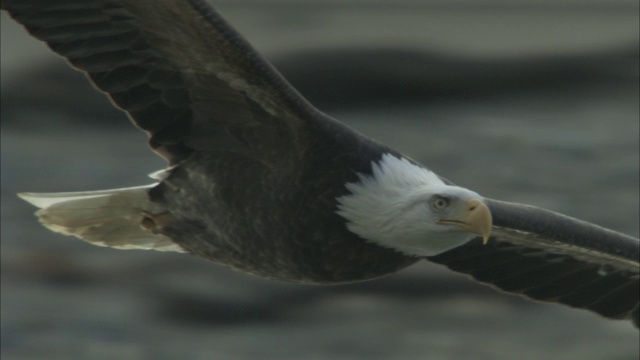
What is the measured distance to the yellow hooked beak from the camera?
663cm

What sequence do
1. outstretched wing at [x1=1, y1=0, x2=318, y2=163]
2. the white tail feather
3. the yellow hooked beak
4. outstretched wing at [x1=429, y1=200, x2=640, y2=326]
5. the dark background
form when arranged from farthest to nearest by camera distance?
1. the dark background
2. outstretched wing at [x1=429, y1=200, x2=640, y2=326]
3. the white tail feather
4. the yellow hooked beak
5. outstretched wing at [x1=1, y1=0, x2=318, y2=163]

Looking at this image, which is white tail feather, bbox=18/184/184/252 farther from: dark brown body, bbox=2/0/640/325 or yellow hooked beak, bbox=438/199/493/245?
yellow hooked beak, bbox=438/199/493/245

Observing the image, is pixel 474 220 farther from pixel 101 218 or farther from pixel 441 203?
pixel 101 218

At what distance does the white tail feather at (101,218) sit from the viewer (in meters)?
7.27

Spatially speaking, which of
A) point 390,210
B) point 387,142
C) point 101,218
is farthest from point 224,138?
point 387,142

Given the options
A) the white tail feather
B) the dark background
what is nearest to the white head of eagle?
the white tail feather

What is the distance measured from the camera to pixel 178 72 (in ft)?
22.0

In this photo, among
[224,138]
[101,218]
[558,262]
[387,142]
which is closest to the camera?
[224,138]

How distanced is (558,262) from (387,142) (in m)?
8.22

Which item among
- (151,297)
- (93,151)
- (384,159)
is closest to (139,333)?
(151,297)

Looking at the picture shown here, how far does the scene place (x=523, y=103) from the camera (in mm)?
17938

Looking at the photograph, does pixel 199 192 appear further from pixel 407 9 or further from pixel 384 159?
pixel 407 9

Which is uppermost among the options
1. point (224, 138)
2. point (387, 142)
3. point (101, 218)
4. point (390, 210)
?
point (387, 142)

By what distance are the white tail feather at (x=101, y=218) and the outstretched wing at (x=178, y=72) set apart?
440 millimetres
